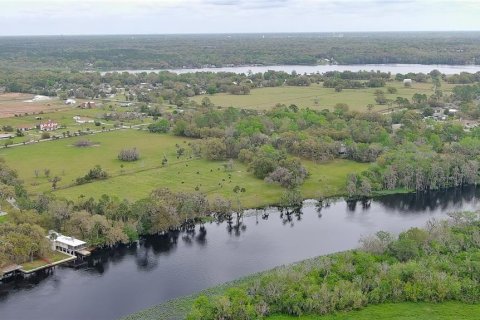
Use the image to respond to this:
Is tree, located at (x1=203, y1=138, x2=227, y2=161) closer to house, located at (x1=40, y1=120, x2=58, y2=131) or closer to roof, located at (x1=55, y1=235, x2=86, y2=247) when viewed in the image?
roof, located at (x1=55, y1=235, x2=86, y2=247)

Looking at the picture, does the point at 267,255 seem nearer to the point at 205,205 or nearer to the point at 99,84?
the point at 205,205

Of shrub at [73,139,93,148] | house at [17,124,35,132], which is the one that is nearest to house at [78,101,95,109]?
house at [17,124,35,132]

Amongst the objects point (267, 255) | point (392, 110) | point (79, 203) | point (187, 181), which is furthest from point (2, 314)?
point (392, 110)

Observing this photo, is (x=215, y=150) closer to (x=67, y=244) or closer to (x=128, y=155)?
(x=128, y=155)

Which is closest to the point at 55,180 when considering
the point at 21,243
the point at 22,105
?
the point at 21,243

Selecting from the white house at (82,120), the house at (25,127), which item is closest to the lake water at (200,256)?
the house at (25,127)

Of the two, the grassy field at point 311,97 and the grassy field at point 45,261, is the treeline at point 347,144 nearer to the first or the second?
the grassy field at point 311,97

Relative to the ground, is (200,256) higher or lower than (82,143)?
lower
